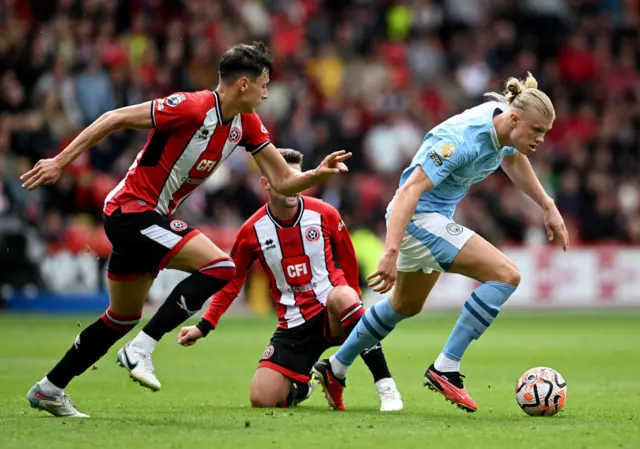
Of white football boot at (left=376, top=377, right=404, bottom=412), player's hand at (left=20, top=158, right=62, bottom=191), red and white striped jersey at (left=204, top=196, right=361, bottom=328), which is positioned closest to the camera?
player's hand at (left=20, top=158, right=62, bottom=191)

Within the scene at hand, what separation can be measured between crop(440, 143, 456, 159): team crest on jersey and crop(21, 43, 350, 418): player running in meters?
0.77

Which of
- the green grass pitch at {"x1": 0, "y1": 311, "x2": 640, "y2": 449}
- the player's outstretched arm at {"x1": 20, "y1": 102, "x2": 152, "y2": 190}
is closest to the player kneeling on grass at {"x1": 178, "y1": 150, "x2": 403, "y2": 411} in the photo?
the green grass pitch at {"x1": 0, "y1": 311, "x2": 640, "y2": 449}

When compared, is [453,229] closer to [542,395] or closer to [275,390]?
[542,395]

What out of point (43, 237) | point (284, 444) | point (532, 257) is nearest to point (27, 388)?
point (284, 444)

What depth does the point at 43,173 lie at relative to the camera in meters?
6.58

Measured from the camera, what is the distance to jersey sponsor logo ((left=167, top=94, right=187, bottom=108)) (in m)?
7.06

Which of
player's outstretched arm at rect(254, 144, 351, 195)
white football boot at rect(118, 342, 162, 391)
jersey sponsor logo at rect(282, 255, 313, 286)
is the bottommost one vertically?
white football boot at rect(118, 342, 162, 391)

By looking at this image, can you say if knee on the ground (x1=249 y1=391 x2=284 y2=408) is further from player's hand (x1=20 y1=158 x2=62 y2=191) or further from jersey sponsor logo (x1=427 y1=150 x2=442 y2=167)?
player's hand (x1=20 y1=158 x2=62 y2=191)

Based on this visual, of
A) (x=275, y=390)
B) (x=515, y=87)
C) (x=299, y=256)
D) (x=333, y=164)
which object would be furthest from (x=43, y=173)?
(x=515, y=87)

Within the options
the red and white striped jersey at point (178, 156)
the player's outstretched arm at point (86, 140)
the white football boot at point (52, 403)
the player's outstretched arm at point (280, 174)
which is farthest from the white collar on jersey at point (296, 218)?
the white football boot at point (52, 403)

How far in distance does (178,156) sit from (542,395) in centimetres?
273

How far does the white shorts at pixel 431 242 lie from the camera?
7434 mm

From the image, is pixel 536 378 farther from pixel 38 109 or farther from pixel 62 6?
pixel 62 6

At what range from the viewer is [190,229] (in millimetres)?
7156
